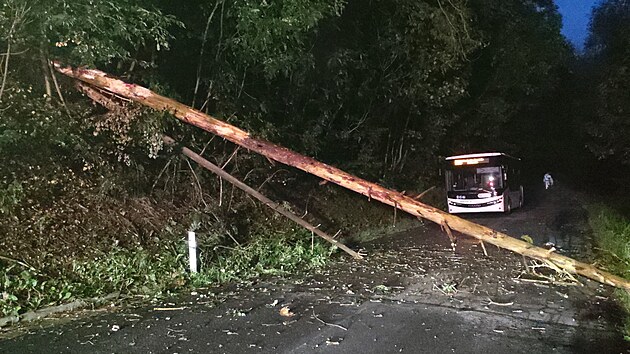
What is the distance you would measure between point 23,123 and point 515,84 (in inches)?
921

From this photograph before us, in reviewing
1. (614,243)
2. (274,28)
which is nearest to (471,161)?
(614,243)

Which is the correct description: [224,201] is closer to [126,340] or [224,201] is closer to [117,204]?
[117,204]

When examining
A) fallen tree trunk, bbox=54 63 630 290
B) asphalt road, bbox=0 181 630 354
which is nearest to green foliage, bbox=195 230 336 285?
asphalt road, bbox=0 181 630 354

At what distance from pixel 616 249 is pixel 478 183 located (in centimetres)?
1187

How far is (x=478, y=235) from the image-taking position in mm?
8117

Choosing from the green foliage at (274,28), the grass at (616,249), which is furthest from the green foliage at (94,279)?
the grass at (616,249)

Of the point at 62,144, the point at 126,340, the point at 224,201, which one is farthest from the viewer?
the point at 224,201

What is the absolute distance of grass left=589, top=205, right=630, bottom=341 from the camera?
8.44 m

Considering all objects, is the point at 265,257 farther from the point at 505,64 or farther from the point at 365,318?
the point at 505,64

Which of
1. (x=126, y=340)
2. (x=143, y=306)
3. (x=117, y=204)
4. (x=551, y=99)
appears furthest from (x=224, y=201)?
(x=551, y=99)

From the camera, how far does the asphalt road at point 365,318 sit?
6.34 meters

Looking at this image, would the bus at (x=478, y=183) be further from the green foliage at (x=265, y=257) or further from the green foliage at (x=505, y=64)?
the green foliage at (x=265, y=257)

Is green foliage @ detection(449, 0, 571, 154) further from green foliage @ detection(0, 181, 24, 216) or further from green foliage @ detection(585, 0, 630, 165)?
green foliage @ detection(0, 181, 24, 216)

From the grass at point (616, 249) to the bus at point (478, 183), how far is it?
5.36 meters
